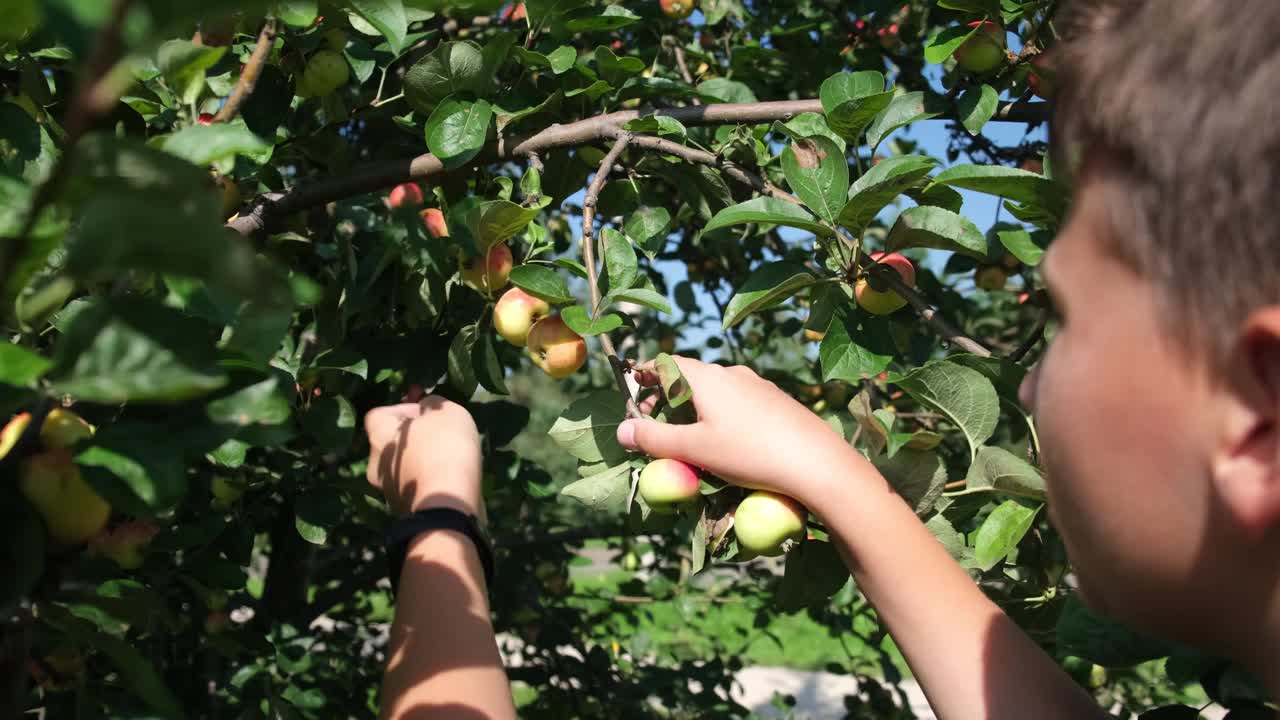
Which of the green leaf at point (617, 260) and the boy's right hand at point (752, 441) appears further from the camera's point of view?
the green leaf at point (617, 260)

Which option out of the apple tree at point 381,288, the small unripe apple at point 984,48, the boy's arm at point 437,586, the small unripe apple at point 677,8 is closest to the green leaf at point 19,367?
the apple tree at point 381,288

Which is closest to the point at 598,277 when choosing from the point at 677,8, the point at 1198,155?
the point at 1198,155

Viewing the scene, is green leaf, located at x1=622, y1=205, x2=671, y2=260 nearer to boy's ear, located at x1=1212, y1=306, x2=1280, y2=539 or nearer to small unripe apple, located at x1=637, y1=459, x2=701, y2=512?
small unripe apple, located at x1=637, y1=459, x2=701, y2=512

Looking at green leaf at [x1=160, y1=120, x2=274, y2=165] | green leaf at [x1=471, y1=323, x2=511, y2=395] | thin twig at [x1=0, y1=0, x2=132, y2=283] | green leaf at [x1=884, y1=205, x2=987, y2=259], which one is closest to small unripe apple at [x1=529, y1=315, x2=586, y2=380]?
green leaf at [x1=471, y1=323, x2=511, y2=395]

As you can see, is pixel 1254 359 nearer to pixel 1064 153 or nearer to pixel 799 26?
Answer: pixel 1064 153

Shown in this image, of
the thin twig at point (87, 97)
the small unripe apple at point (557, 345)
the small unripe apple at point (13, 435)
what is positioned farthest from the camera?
the small unripe apple at point (557, 345)

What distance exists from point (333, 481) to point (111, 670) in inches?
15.8

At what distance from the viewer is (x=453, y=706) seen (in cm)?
90

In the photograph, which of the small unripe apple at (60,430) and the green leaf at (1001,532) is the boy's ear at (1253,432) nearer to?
the green leaf at (1001,532)

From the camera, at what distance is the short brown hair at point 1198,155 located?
1.82 feet

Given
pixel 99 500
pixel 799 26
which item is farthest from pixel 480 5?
pixel 799 26

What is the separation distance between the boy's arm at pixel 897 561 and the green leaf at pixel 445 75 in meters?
0.61

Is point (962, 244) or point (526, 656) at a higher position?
point (962, 244)

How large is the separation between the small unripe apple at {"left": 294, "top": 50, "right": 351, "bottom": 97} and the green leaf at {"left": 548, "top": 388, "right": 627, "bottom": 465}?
674 millimetres
